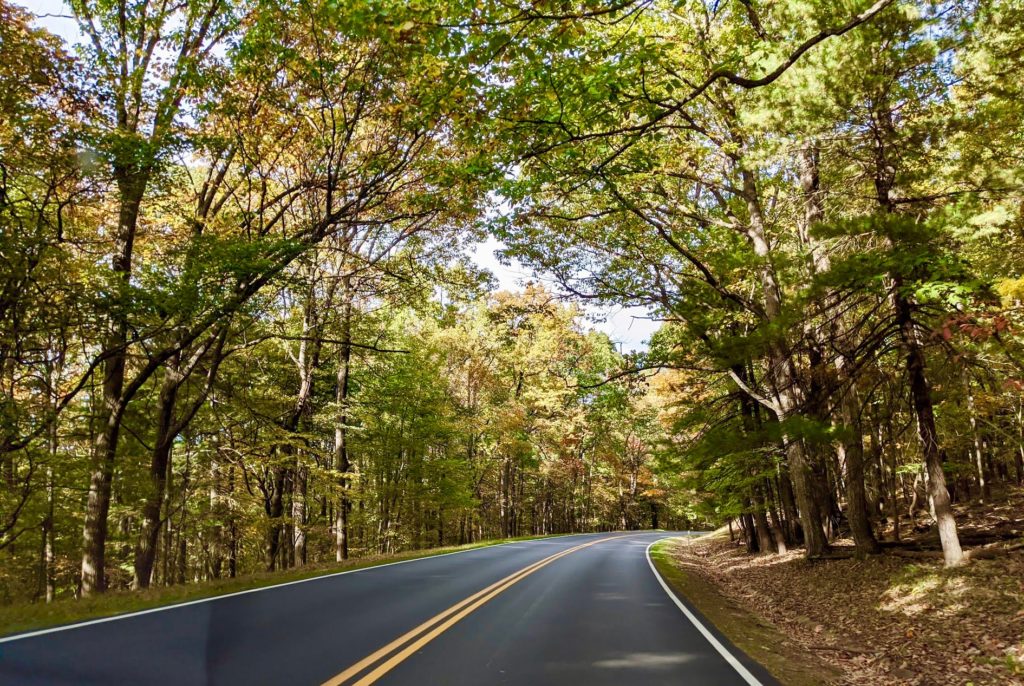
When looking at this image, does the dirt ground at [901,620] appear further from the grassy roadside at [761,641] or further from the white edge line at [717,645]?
the white edge line at [717,645]

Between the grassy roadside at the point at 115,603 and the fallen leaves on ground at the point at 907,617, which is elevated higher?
the grassy roadside at the point at 115,603

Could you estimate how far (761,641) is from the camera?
7.69m

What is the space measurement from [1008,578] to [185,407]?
1905 centimetres

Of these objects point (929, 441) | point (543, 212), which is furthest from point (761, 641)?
point (543, 212)

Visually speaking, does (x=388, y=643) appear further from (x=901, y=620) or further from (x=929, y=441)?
(x=929, y=441)

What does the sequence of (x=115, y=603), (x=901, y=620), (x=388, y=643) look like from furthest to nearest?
1. (x=115, y=603)
2. (x=901, y=620)
3. (x=388, y=643)

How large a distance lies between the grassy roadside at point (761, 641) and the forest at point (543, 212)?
2.89 metres

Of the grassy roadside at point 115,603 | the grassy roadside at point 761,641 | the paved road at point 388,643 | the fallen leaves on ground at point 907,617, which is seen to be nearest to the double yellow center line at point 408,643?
the paved road at point 388,643

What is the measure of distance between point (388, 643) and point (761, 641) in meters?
4.96

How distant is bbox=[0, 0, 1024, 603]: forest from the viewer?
7570mm

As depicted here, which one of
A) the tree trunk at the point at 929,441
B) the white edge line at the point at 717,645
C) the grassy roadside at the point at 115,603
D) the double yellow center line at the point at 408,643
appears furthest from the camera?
the tree trunk at the point at 929,441

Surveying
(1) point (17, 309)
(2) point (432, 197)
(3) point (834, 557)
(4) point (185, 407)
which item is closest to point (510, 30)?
(2) point (432, 197)

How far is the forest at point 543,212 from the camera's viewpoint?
7570 mm

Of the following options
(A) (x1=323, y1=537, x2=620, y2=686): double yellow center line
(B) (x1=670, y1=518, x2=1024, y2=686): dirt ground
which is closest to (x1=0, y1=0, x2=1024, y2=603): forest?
(B) (x1=670, y1=518, x2=1024, y2=686): dirt ground
